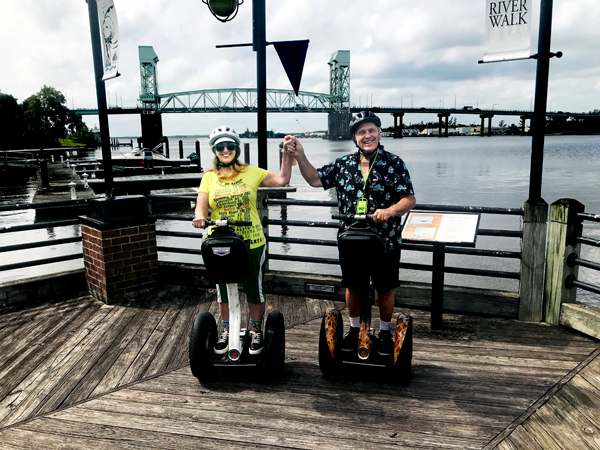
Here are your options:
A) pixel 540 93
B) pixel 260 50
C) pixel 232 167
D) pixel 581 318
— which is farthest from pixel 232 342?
pixel 540 93

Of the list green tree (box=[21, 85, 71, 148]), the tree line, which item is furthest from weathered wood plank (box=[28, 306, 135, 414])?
green tree (box=[21, 85, 71, 148])

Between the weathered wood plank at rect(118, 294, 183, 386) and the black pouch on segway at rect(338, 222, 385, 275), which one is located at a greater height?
the black pouch on segway at rect(338, 222, 385, 275)

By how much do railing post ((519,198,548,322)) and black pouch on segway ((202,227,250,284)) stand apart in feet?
8.83

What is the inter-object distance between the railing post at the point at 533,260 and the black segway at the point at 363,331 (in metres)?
1.69

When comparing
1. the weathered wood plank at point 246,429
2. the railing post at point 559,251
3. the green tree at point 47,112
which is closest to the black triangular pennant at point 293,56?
the railing post at point 559,251

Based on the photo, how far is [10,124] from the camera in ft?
204

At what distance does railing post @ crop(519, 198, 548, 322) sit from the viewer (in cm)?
427

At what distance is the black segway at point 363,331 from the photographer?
9.39ft

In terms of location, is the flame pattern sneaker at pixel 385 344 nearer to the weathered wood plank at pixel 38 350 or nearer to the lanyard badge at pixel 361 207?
the lanyard badge at pixel 361 207

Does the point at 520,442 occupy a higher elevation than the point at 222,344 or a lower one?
lower

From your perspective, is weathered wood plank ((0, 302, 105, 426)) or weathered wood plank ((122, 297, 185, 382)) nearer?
weathered wood plank ((0, 302, 105, 426))

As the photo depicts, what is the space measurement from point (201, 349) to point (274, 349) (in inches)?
19.4

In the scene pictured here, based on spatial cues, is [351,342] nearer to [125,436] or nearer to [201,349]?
[201,349]

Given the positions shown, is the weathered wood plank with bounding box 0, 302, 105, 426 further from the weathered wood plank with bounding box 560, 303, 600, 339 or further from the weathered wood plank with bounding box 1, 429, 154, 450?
the weathered wood plank with bounding box 560, 303, 600, 339
